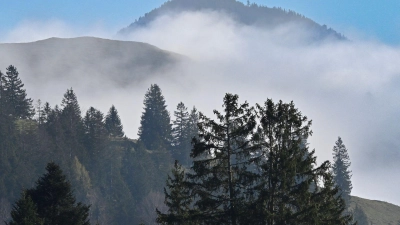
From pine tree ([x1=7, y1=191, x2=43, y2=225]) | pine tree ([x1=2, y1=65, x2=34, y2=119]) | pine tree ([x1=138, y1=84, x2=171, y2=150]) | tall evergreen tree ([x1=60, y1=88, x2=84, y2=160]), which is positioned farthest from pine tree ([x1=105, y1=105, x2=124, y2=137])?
pine tree ([x1=7, y1=191, x2=43, y2=225])

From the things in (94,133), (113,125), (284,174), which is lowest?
(284,174)

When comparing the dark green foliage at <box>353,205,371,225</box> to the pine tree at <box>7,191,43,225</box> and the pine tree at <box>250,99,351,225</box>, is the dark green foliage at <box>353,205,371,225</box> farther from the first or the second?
the pine tree at <box>7,191,43,225</box>

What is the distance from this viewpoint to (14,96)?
149m

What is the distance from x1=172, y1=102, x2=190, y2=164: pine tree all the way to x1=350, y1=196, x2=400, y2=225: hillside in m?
42.5

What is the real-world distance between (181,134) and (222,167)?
132 metres

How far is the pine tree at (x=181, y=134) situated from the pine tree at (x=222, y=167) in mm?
126409

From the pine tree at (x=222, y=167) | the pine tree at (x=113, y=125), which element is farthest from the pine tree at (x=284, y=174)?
the pine tree at (x=113, y=125)

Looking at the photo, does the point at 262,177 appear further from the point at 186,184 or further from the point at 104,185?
the point at 104,185

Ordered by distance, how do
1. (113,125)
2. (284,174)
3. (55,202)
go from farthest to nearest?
(113,125)
(55,202)
(284,174)

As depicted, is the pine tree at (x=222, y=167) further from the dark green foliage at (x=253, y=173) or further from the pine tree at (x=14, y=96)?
the pine tree at (x=14, y=96)

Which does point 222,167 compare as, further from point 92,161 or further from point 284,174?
point 92,161

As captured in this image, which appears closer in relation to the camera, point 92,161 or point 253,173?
point 253,173

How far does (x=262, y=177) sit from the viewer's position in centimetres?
3041

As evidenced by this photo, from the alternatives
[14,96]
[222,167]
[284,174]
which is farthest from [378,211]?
[222,167]
